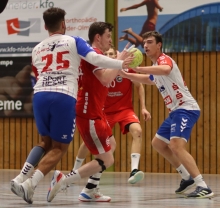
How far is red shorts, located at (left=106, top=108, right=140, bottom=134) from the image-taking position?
9250 millimetres

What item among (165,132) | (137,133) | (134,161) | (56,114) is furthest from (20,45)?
(56,114)

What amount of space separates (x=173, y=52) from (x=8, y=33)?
3477mm

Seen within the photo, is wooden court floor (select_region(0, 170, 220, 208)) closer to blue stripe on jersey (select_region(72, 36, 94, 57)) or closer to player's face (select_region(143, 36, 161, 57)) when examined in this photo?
blue stripe on jersey (select_region(72, 36, 94, 57))

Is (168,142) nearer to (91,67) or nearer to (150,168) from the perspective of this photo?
(91,67)

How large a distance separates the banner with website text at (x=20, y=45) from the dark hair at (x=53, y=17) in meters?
6.44

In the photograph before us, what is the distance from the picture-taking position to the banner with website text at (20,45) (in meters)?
12.5

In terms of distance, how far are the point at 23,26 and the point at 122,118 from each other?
14.0 ft

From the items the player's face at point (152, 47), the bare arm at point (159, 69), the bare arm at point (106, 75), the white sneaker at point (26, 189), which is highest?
the player's face at point (152, 47)

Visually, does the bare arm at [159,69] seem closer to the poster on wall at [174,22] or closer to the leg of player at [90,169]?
the leg of player at [90,169]

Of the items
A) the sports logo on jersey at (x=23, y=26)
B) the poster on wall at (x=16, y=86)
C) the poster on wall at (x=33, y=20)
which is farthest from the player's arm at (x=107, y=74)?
the sports logo on jersey at (x=23, y=26)

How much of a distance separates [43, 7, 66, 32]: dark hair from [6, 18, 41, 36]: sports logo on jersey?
674 centimetres

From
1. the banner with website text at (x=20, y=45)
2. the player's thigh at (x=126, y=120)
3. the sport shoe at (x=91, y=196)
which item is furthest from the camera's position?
the banner with website text at (x=20, y=45)

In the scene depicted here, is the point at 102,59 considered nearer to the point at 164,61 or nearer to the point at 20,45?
the point at 164,61

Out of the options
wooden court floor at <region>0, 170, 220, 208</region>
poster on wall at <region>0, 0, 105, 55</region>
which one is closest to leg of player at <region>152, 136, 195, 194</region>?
wooden court floor at <region>0, 170, 220, 208</region>
